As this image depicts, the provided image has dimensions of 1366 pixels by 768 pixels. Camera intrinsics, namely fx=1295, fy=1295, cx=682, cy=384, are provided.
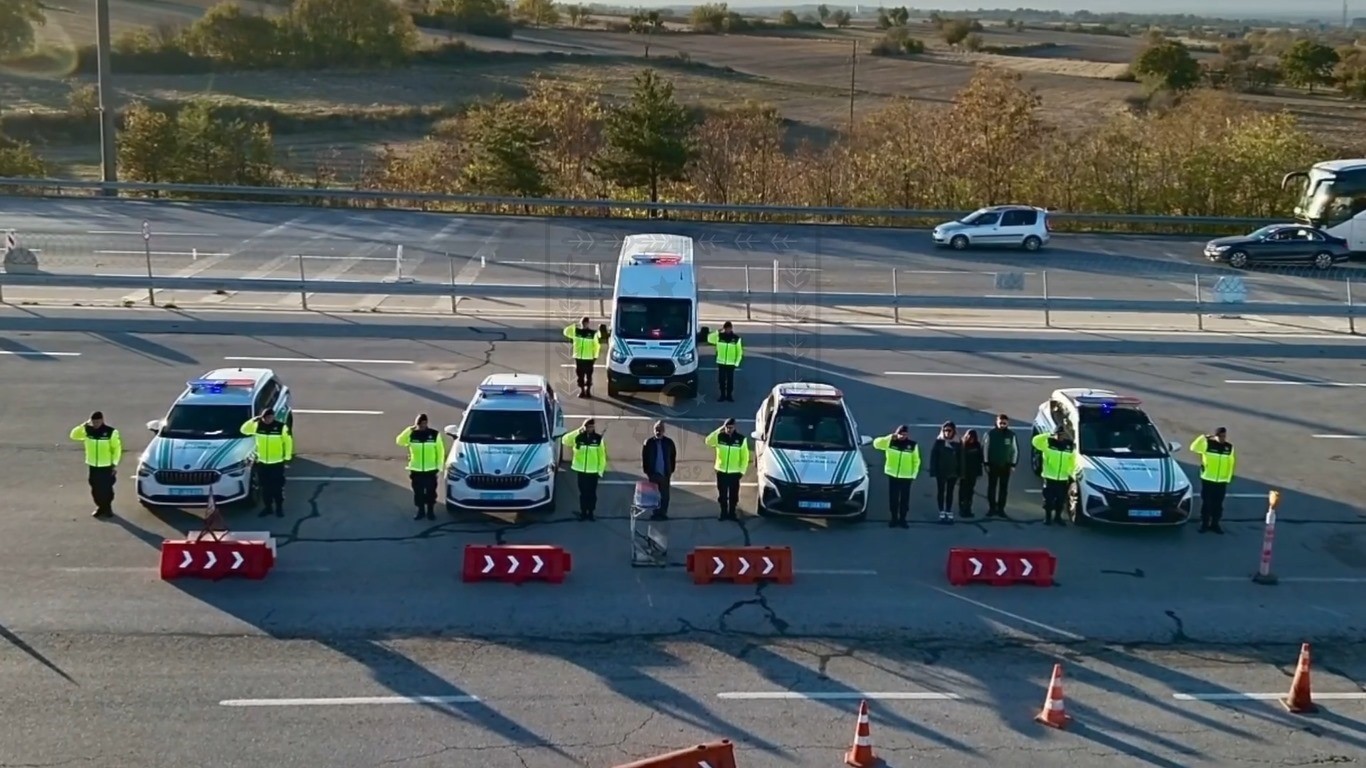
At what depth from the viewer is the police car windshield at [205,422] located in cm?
1612

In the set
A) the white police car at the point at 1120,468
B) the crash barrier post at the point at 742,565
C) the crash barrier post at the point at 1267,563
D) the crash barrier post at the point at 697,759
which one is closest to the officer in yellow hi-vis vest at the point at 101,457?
the crash barrier post at the point at 742,565

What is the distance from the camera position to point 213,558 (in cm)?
1384

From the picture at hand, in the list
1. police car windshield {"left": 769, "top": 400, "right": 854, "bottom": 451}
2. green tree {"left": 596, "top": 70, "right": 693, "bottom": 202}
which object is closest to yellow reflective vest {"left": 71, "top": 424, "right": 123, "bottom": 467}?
police car windshield {"left": 769, "top": 400, "right": 854, "bottom": 451}

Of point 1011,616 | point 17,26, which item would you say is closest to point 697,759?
point 1011,616

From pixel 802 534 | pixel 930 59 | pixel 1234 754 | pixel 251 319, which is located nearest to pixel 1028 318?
pixel 802 534

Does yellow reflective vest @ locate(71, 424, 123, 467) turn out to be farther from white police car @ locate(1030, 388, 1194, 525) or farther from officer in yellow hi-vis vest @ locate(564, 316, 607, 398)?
white police car @ locate(1030, 388, 1194, 525)

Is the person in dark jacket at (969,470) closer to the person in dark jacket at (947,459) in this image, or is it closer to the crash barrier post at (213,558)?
the person in dark jacket at (947,459)

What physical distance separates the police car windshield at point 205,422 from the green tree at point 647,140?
24.9 m

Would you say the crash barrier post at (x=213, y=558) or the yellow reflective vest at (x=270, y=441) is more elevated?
the yellow reflective vest at (x=270, y=441)

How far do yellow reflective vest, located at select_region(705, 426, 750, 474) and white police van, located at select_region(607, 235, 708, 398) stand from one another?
5335 millimetres

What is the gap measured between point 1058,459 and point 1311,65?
83121mm

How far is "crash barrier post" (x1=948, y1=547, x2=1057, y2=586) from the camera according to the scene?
46.5 ft

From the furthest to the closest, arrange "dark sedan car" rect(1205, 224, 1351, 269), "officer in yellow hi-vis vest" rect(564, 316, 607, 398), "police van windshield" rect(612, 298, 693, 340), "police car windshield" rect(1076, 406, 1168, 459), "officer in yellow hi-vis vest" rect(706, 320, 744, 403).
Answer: "dark sedan car" rect(1205, 224, 1351, 269) < "police van windshield" rect(612, 298, 693, 340) < "officer in yellow hi-vis vest" rect(564, 316, 607, 398) < "officer in yellow hi-vis vest" rect(706, 320, 744, 403) < "police car windshield" rect(1076, 406, 1168, 459)

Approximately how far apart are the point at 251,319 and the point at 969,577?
1687cm
